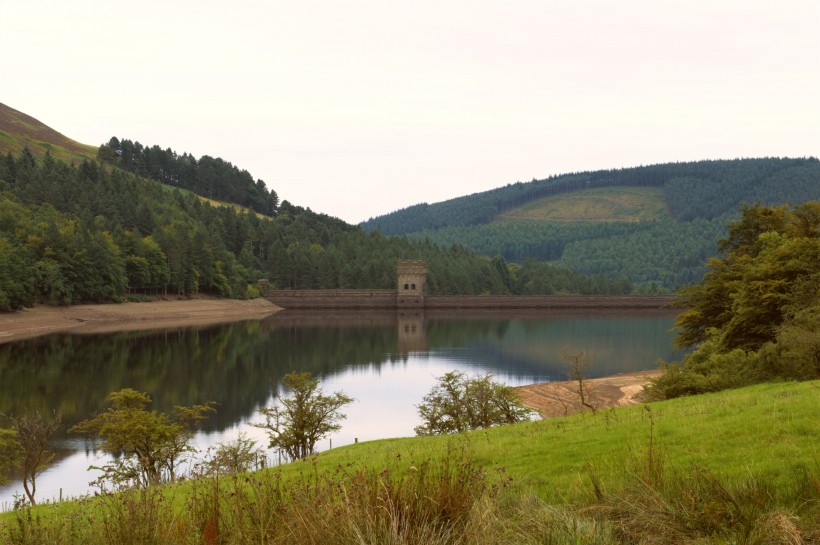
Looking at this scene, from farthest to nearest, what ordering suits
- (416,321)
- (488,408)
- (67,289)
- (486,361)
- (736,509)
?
(416,321) < (67,289) < (486,361) < (488,408) < (736,509)

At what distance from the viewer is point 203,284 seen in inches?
5861

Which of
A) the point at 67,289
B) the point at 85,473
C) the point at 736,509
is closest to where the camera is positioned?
the point at 736,509

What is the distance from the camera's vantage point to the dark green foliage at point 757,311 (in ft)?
94.2

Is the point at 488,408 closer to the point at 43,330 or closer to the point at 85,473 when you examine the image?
the point at 85,473

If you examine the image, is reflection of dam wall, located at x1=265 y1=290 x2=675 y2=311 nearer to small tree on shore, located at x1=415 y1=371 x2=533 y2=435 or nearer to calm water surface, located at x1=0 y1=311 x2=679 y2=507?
calm water surface, located at x1=0 y1=311 x2=679 y2=507

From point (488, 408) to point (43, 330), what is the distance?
251ft

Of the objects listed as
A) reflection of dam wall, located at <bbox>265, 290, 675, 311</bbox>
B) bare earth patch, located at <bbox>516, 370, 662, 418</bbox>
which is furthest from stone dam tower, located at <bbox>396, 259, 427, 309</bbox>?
bare earth patch, located at <bbox>516, 370, 662, 418</bbox>

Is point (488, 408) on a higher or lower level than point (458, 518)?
lower

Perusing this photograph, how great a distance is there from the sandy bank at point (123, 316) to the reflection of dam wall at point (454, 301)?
394 inches

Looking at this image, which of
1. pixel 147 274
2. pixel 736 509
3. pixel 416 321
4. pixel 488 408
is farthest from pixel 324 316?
pixel 736 509

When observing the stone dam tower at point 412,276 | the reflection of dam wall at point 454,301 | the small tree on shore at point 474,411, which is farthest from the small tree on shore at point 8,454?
the stone dam tower at point 412,276

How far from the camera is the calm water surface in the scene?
45.9 meters

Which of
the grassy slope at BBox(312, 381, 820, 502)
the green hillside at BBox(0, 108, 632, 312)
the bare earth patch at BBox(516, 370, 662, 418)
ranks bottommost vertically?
the bare earth patch at BBox(516, 370, 662, 418)

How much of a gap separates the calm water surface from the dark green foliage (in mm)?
17502
